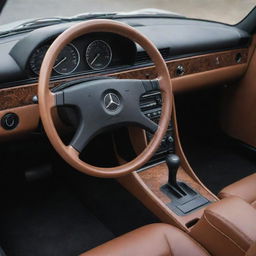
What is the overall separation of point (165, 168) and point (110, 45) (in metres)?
0.66

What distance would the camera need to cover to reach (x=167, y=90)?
1.65m

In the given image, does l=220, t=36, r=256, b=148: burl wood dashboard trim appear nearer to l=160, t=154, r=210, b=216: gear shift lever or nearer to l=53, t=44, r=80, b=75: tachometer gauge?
l=160, t=154, r=210, b=216: gear shift lever

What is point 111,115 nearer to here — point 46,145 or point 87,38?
point 87,38

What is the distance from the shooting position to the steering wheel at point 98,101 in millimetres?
1381

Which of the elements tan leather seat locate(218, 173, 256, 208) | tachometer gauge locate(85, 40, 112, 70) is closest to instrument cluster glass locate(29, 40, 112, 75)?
tachometer gauge locate(85, 40, 112, 70)

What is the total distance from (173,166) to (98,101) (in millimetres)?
546

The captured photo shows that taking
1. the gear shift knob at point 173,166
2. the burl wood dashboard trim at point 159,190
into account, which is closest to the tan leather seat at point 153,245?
the burl wood dashboard trim at point 159,190

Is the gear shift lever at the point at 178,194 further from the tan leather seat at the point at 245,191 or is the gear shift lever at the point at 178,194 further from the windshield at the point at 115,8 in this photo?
the windshield at the point at 115,8

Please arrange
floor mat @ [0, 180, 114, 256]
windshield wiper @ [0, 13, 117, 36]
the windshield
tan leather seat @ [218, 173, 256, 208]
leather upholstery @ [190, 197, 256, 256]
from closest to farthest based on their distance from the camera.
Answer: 1. leather upholstery @ [190, 197, 256, 256]
2. tan leather seat @ [218, 173, 256, 208]
3. windshield wiper @ [0, 13, 117, 36]
4. floor mat @ [0, 180, 114, 256]
5. the windshield

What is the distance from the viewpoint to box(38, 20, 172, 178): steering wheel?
138 cm

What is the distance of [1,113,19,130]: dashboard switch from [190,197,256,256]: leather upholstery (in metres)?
0.86

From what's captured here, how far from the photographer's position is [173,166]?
1.86 meters

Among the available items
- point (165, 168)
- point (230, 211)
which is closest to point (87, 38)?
point (165, 168)

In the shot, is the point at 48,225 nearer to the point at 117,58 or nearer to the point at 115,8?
the point at 117,58
